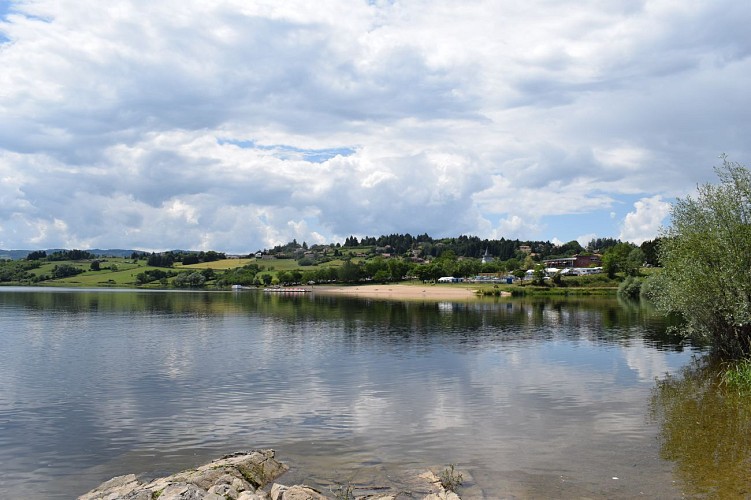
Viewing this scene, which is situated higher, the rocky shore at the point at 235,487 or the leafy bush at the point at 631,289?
the leafy bush at the point at 631,289

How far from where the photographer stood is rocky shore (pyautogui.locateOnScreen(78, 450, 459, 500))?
54.5 ft

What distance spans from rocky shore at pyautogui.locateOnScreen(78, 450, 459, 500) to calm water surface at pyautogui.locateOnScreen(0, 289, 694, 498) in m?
1.18

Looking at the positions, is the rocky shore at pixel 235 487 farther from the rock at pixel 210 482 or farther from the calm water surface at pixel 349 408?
the calm water surface at pixel 349 408

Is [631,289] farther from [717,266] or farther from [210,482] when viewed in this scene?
[210,482]

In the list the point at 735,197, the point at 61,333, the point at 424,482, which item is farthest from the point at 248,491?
the point at 61,333

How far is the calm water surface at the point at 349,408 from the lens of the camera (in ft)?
69.9

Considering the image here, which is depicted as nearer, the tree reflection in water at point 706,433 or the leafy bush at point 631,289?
the tree reflection in water at point 706,433

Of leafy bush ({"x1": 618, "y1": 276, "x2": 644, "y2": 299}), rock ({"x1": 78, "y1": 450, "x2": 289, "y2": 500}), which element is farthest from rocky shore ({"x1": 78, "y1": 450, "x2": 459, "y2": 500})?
leafy bush ({"x1": 618, "y1": 276, "x2": 644, "y2": 299})

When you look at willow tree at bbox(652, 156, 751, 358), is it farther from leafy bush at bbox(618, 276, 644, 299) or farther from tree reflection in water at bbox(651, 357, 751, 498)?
leafy bush at bbox(618, 276, 644, 299)

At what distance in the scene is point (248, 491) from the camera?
17.4 meters

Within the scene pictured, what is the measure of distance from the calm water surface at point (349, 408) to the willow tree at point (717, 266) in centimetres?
481

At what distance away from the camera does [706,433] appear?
2484cm

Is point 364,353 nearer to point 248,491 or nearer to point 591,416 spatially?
point 591,416

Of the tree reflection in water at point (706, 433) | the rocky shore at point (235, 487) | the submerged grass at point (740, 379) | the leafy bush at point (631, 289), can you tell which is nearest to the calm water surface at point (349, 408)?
the tree reflection in water at point (706, 433)
